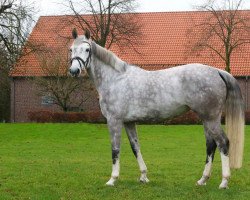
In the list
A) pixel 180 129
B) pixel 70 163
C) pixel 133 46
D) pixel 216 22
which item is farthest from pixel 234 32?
pixel 70 163

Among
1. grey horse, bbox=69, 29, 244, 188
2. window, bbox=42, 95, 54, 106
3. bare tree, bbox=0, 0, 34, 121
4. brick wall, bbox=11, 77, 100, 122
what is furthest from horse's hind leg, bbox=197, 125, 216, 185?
brick wall, bbox=11, 77, 100, 122

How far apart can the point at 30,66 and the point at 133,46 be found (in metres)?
8.66

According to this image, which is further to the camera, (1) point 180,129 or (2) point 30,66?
(2) point 30,66

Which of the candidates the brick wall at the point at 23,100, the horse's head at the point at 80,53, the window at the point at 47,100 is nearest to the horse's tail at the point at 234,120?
the horse's head at the point at 80,53

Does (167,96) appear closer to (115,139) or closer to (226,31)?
(115,139)

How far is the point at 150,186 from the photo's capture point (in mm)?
10484

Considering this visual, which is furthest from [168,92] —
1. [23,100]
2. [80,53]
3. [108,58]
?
[23,100]

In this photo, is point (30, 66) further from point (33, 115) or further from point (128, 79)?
point (128, 79)

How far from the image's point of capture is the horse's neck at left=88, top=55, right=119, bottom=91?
35.0 ft

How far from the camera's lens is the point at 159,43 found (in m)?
48.8

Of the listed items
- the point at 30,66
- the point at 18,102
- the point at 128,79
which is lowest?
the point at 18,102

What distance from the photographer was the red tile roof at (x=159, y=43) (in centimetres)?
4534

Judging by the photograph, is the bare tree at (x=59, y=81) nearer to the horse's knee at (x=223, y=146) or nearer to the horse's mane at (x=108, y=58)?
the horse's mane at (x=108, y=58)

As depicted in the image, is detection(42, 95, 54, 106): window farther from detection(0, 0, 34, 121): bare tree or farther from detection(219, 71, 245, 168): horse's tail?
detection(219, 71, 245, 168): horse's tail
